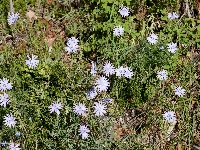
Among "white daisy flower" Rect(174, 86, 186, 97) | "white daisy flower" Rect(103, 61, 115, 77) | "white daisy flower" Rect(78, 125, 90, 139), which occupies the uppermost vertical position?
"white daisy flower" Rect(103, 61, 115, 77)

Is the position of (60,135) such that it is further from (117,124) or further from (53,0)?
(53,0)

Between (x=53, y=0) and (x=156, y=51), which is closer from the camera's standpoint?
(x=156, y=51)

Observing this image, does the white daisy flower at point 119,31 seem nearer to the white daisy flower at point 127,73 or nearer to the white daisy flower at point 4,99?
the white daisy flower at point 127,73

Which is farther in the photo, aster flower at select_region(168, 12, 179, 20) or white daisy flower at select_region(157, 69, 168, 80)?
aster flower at select_region(168, 12, 179, 20)

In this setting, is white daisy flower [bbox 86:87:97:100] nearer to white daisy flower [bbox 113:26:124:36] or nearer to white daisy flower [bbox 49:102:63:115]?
white daisy flower [bbox 49:102:63:115]

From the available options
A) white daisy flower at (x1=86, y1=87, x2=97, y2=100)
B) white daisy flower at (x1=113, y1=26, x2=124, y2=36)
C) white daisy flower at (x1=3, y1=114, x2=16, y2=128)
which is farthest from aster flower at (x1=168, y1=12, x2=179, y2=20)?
white daisy flower at (x1=3, y1=114, x2=16, y2=128)

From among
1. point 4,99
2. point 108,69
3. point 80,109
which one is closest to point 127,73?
point 108,69

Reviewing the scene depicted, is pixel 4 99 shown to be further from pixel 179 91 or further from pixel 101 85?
pixel 179 91

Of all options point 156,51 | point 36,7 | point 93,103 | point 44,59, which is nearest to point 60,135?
point 93,103

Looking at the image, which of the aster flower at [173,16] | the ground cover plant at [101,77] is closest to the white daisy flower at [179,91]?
the ground cover plant at [101,77]
